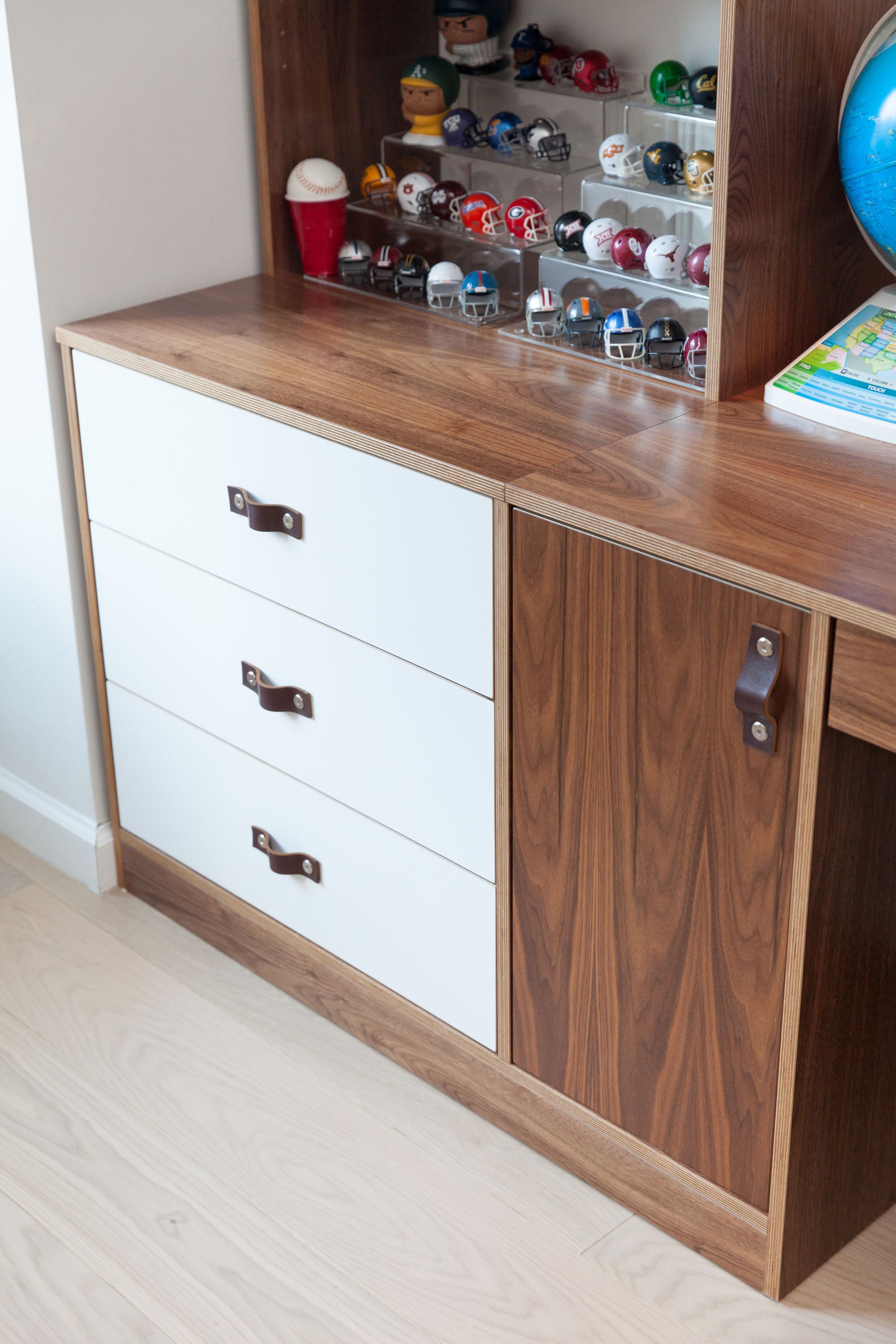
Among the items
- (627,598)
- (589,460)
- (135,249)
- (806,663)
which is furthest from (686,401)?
(135,249)

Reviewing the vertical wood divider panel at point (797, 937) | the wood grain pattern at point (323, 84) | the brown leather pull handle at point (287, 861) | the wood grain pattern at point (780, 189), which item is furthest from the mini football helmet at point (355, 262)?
the vertical wood divider panel at point (797, 937)

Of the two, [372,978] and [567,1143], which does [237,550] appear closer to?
[372,978]

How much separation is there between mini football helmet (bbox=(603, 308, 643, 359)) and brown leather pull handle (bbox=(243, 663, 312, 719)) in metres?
0.50

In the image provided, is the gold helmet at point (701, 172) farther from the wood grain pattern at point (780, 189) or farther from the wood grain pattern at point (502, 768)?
the wood grain pattern at point (502, 768)

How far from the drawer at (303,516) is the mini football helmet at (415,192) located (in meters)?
0.37

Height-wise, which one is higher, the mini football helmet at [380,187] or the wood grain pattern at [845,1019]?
the mini football helmet at [380,187]

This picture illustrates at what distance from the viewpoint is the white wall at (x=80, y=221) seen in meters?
1.62

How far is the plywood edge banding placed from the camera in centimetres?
130

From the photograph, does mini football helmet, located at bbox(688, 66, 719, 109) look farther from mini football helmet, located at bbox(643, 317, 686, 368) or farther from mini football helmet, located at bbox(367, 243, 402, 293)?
mini football helmet, located at bbox(367, 243, 402, 293)

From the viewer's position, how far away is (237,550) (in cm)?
160

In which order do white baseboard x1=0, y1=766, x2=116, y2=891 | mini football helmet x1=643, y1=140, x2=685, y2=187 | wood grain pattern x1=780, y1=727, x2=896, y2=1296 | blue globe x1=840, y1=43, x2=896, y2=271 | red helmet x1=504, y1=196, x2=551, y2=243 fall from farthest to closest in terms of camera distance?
→ white baseboard x1=0, y1=766, x2=116, y2=891 → red helmet x1=504, y1=196, x2=551, y2=243 → mini football helmet x1=643, y1=140, x2=685, y2=187 → blue globe x1=840, y1=43, x2=896, y2=271 → wood grain pattern x1=780, y1=727, x2=896, y2=1296

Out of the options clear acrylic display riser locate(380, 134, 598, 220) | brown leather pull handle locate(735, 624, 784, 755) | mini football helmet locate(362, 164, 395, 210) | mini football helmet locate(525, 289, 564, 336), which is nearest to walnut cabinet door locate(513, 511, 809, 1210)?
brown leather pull handle locate(735, 624, 784, 755)

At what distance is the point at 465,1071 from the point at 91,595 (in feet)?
2.51

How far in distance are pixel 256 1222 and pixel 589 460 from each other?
33.3 inches
